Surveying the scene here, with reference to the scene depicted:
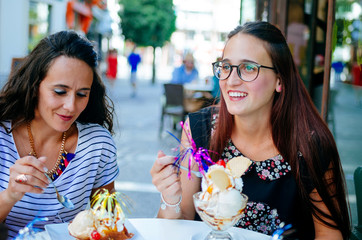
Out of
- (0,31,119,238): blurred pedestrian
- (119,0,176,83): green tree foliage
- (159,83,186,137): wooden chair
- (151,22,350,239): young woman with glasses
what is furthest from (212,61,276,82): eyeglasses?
(119,0,176,83): green tree foliage

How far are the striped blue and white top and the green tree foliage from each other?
22923 millimetres

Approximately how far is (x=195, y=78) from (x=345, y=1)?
6.55 meters

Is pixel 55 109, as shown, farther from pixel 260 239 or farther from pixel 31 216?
pixel 260 239

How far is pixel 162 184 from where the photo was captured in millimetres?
1646

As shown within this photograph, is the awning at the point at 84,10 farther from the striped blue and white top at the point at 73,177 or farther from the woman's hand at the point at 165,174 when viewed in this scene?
the woman's hand at the point at 165,174

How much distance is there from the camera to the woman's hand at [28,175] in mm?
1475

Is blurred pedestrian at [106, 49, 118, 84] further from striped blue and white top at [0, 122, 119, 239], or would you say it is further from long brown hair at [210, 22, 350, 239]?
long brown hair at [210, 22, 350, 239]

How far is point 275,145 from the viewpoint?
6.63ft

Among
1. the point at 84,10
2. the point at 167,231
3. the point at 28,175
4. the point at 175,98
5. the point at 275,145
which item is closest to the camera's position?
the point at 28,175

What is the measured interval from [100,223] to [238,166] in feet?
1.82

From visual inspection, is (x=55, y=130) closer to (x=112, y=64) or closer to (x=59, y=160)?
(x=59, y=160)

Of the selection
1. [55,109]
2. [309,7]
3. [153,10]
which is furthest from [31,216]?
[153,10]

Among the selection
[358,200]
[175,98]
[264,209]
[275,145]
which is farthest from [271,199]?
[175,98]

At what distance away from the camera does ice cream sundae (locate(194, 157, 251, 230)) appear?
134 centimetres
